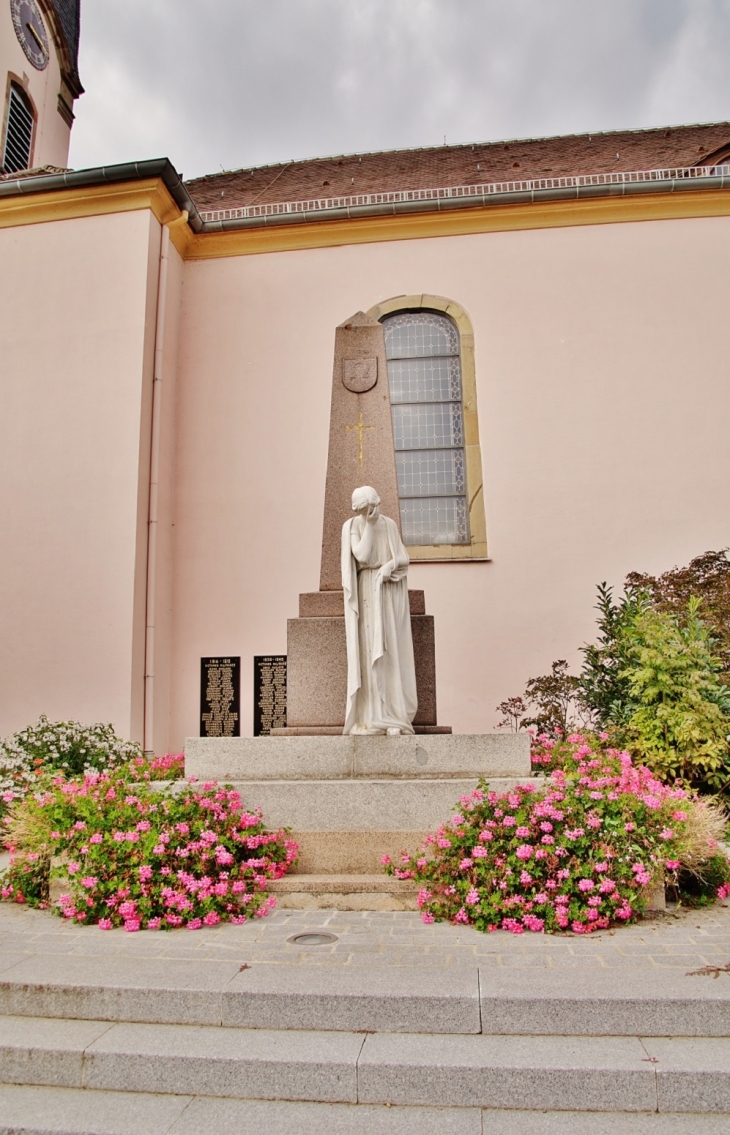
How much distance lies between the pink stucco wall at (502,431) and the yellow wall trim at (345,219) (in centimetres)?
18

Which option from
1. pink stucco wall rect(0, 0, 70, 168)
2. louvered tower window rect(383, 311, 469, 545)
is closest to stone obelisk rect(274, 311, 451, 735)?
louvered tower window rect(383, 311, 469, 545)

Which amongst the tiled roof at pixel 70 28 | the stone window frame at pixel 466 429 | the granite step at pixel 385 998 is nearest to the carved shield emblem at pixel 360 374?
the stone window frame at pixel 466 429

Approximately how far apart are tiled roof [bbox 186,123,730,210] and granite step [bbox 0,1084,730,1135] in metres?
14.7

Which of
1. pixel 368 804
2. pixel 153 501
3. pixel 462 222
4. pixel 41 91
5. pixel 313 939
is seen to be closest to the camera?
pixel 313 939

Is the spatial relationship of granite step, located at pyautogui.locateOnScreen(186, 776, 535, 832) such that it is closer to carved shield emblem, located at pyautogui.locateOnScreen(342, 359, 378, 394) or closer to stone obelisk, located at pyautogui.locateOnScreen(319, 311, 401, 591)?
stone obelisk, located at pyautogui.locateOnScreen(319, 311, 401, 591)

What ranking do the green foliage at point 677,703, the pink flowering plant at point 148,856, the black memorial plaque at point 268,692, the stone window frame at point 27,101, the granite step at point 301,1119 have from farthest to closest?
1. the stone window frame at point 27,101
2. the black memorial plaque at point 268,692
3. the green foliage at point 677,703
4. the pink flowering plant at point 148,856
5. the granite step at point 301,1119

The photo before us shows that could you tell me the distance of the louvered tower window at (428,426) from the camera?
1118 centimetres

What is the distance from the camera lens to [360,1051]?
119 inches

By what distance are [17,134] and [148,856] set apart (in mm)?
15288

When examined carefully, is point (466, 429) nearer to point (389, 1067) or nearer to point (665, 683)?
point (665, 683)

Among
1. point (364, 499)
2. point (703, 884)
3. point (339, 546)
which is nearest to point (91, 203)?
point (339, 546)

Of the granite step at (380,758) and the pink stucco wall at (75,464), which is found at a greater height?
the pink stucco wall at (75,464)

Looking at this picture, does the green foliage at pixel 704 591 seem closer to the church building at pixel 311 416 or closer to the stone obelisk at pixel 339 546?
the church building at pixel 311 416

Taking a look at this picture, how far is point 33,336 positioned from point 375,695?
8036 mm
